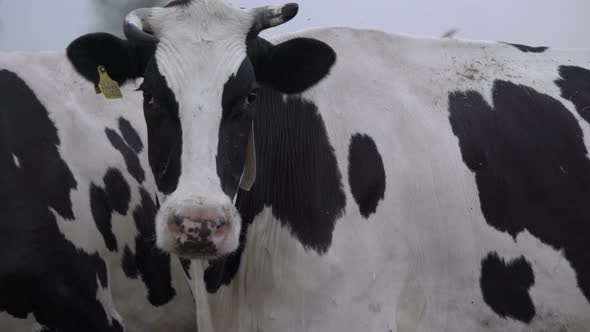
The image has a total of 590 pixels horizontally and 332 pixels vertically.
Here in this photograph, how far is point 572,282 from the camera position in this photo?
452cm

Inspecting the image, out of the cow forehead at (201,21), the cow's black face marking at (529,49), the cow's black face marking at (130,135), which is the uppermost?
the cow forehead at (201,21)

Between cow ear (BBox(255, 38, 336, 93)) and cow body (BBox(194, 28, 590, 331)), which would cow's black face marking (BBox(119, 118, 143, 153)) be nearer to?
cow body (BBox(194, 28, 590, 331))

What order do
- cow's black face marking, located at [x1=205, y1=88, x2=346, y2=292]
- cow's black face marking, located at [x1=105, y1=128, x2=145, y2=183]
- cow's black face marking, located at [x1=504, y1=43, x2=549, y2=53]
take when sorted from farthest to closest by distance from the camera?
cow's black face marking, located at [x1=105, y1=128, x2=145, y2=183], cow's black face marking, located at [x1=504, y1=43, x2=549, y2=53], cow's black face marking, located at [x1=205, y1=88, x2=346, y2=292]

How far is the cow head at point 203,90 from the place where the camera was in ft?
10.7

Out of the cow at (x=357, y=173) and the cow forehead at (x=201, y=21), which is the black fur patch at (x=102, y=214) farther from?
the cow forehead at (x=201, y=21)

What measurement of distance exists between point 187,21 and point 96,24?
11.9 m

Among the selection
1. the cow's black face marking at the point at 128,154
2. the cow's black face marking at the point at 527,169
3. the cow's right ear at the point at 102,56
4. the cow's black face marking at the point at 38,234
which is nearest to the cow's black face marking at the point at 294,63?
the cow's right ear at the point at 102,56

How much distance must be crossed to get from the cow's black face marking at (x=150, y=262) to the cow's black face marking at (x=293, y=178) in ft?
4.00

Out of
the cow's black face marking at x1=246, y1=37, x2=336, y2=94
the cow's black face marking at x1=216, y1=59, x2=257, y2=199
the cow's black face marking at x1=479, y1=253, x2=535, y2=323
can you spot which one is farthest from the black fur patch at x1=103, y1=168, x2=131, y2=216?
the cow's black face marking at x1=479, y1=253, x2=535, y2=323

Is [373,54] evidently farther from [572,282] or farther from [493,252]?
[572,282]

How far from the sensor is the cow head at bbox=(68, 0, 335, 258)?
128 inches

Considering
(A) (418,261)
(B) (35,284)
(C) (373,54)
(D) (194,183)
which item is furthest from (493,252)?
(B) (35,284)

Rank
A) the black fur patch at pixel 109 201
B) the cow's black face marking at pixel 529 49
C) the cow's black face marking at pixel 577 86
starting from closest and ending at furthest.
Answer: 1. the cow's black face marking at pixel 577 86
2. the black fur patch at pixel 109 201
3. the cow's black face marking at pixel 529 49

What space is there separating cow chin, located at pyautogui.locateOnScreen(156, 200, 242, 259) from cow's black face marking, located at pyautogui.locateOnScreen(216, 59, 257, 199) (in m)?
0.21
